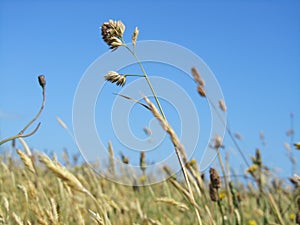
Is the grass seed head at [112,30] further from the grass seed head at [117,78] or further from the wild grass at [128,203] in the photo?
A: the wild grass at [128,203]

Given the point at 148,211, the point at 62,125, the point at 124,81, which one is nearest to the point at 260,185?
the point at 148,211

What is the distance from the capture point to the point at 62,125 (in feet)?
6.59

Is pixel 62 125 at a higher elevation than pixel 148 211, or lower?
higher

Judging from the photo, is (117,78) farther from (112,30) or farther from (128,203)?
(128,203)

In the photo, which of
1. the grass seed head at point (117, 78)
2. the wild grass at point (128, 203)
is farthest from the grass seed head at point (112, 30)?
the wild grass at point (128, 203)

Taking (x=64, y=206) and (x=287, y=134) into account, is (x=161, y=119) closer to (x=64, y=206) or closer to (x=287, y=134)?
(x=64, y=206)

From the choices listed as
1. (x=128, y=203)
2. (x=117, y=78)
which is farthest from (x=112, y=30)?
(x=128, y=203)

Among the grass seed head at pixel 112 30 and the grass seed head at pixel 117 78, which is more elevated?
the grass seed head at pixel 112 30

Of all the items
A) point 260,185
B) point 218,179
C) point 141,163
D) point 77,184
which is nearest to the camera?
point 77,184

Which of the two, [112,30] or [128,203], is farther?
[128,203]

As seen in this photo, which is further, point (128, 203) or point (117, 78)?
point (128, 203)

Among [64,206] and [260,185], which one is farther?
[260,185]

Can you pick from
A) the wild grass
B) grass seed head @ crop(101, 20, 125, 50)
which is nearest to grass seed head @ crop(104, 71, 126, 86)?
grass seed head @ crop(101, 20, 125, 50)

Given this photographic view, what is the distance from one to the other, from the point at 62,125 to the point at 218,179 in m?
0.83
